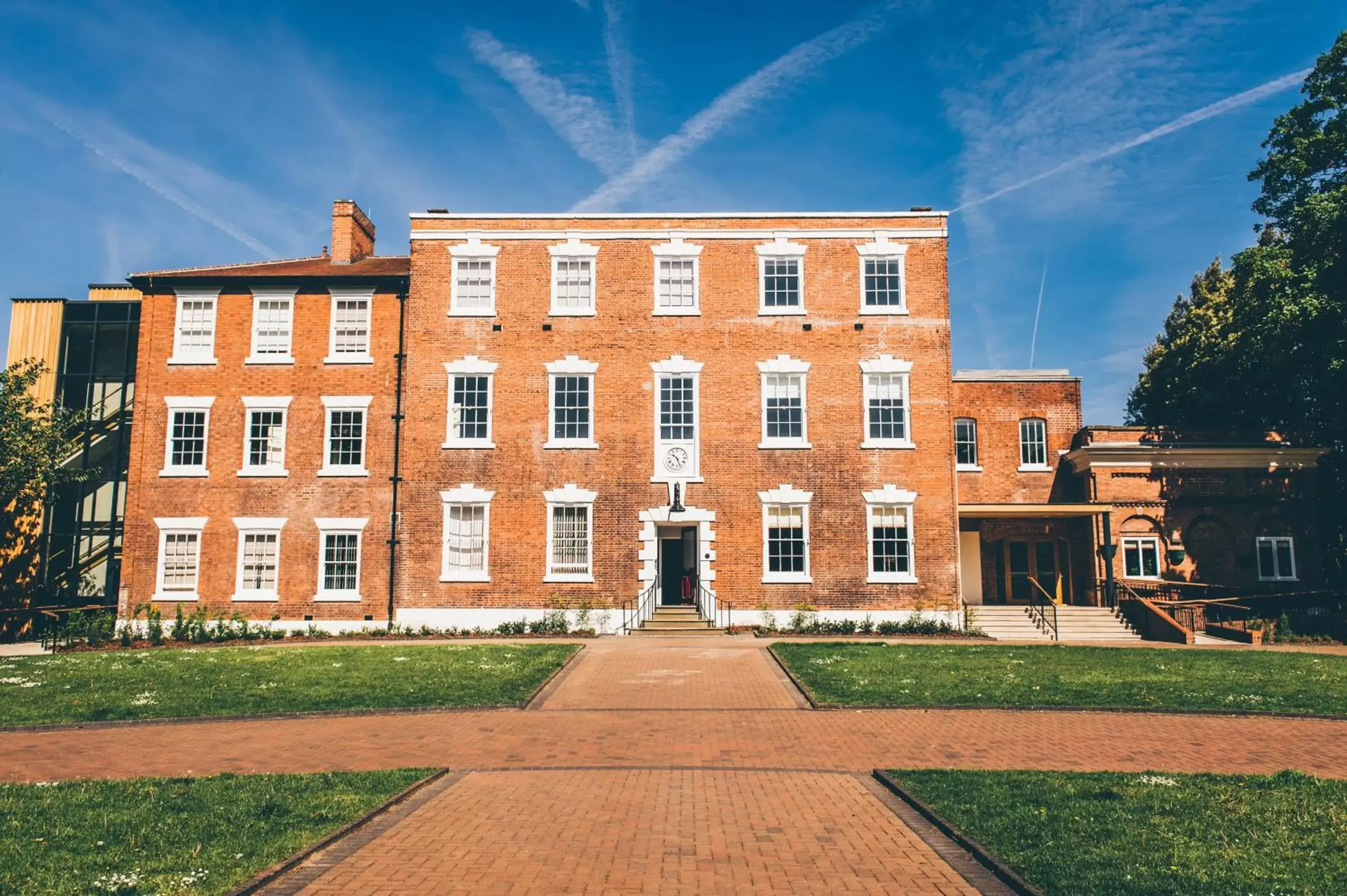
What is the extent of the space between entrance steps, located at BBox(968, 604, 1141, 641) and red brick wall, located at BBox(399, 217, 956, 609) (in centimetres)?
177

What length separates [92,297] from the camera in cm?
2931

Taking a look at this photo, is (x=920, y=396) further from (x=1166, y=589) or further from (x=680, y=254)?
(x=1166, y=589)

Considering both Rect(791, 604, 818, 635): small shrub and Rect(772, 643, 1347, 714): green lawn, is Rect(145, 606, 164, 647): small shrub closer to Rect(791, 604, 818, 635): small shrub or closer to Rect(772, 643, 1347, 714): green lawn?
Rect(772, 643, 1347, 714): green lawn

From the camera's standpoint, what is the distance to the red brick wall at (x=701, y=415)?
24.8 meters

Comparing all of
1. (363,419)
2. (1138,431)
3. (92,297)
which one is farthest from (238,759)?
(1138,431)

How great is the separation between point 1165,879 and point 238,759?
9120 mm

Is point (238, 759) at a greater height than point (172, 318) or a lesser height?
lesser

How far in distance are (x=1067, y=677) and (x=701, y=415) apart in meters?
12.0

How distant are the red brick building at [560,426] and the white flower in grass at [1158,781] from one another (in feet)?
51.2

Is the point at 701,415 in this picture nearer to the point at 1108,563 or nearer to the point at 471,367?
the point at 471,367

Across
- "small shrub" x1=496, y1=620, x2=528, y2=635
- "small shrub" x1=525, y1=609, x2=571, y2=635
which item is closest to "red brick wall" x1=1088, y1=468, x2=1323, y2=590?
"small shrub" x1=525, y1=609, x2=571, y2=635

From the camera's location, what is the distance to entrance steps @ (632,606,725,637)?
77.5 feet

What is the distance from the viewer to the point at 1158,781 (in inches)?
349

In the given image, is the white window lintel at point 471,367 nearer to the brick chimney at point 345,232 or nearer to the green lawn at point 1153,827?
the brick chimney at point 345,232
